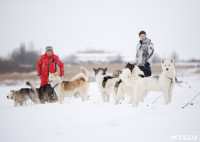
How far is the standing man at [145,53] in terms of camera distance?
586 cm

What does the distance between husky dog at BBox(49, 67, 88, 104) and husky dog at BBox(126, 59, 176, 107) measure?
307cm

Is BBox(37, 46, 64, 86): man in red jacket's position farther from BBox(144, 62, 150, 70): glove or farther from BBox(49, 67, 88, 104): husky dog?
BBox(144, 62, 150, 70): glove

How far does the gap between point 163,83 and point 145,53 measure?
6.55ft

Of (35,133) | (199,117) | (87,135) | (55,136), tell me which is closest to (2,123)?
(35,133)

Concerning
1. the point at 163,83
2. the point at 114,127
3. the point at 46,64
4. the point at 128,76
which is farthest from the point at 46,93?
the point at 114,127

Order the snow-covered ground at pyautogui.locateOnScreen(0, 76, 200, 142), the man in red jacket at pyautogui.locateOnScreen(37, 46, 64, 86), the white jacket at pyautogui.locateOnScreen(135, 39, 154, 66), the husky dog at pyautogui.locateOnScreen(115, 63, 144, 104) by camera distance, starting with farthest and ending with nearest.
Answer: the man in red jacket at pyautogui.locateOnScreen(37, 46, 64, 86) → the white jacket at pyautogui.locateOnScreen(135, 39, 154, 66) → the husky dog at pyautogui.locateOnScreen(115, 63, 144, 104) → the snow-covered ground at pyautogui.locateOnScreen(0, 76, 200, 142)

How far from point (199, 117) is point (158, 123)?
68 centimetres

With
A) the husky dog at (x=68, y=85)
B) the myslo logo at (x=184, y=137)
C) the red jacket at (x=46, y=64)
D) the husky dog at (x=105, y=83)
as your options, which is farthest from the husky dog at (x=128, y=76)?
the red jacket at (x=46, y=64)

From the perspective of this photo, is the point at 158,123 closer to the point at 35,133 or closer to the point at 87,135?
the point at 87,135

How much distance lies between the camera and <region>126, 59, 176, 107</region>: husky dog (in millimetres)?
4211

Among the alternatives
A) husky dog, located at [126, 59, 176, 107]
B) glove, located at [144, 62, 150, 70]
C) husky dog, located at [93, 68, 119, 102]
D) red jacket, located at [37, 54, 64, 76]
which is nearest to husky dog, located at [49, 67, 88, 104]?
red jacket, located at [37, 54, 64, 76]

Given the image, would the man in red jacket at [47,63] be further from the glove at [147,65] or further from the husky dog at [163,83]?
the husky dog at [163,83]

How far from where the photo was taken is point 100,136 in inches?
102

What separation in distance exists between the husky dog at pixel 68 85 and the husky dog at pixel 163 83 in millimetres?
3071
